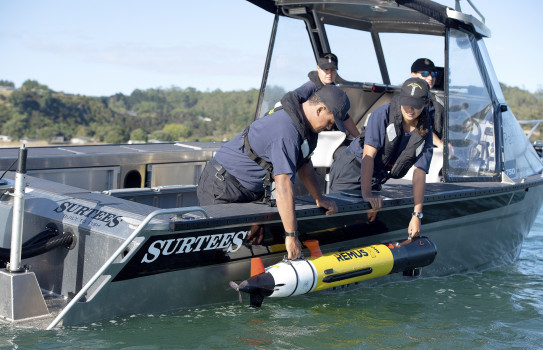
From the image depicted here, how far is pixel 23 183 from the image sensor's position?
11.6ft

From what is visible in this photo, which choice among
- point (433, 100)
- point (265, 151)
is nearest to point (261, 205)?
point (265, 151)

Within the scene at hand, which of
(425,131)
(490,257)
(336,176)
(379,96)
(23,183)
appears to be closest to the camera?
(23,183)

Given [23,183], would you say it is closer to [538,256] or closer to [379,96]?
[379,96]

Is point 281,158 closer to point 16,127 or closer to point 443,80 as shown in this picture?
point 443,80

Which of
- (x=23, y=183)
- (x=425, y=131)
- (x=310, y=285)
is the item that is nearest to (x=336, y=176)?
(x=425, y=131)

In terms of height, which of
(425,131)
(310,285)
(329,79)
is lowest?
(310,285)

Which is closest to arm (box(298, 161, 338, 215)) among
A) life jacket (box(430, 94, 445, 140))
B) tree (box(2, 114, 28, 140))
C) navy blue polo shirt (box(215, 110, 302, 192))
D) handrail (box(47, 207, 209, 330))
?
navy blue polo shirt (box(215, 110, 302, 192))

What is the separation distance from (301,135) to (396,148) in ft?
3.81

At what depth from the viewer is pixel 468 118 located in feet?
19.0

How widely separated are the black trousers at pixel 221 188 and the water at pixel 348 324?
664mm

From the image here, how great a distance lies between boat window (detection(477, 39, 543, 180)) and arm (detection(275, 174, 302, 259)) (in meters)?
2.96

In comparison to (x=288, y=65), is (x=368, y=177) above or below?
below

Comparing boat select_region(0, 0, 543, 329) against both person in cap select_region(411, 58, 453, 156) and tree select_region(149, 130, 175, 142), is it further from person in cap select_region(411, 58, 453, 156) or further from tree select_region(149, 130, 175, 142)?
tree select_region(149, 130, 175, 142)

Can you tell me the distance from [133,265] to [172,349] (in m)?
0.50
